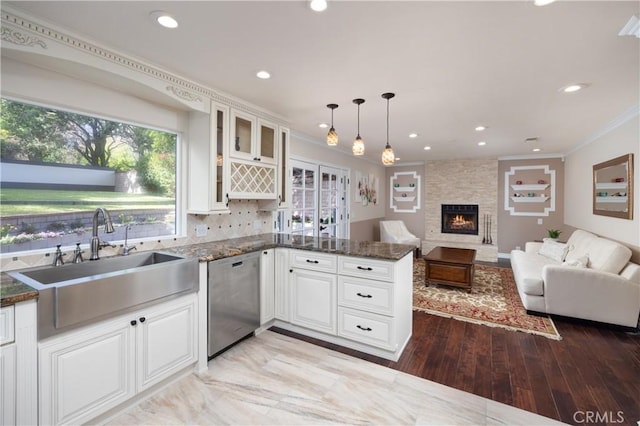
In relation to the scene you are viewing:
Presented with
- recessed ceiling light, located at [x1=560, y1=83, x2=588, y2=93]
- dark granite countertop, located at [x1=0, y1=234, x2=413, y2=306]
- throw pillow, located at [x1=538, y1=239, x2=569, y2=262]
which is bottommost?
throw pillow, located at [x1=538, y1=239, x2=569, y2=262]

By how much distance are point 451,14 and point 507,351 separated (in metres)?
2.84

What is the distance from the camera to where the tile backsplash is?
193 centimetres

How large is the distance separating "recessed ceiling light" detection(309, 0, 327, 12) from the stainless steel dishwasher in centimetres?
195

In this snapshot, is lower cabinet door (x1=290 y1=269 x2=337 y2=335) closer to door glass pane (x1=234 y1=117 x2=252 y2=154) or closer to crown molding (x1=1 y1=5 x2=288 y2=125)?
door glass pane (x1=234 y1=117 x2=252 y2=154)

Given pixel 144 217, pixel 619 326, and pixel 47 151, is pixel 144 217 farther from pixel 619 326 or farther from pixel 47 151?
pixel 619 326

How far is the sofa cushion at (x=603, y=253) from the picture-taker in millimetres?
3248

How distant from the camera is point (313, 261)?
2.87m

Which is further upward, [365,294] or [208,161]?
[208,161]

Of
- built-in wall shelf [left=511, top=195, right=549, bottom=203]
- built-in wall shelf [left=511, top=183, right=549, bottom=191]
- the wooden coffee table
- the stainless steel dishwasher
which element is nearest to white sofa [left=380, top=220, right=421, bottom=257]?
the wooden coffee table

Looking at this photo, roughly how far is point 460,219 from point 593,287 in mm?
4233

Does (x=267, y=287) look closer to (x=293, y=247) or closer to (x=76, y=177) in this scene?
(x=293, y=247)

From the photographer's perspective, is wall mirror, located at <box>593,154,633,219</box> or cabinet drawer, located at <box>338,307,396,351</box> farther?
wall mirror, located at <box>593,154,633,219</box>

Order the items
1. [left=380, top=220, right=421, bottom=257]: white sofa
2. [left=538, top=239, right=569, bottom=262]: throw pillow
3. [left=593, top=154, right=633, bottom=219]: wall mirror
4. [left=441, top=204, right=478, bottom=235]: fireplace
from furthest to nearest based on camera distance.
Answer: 1. [left=441, top=204, right=478, bottom=235]: fireplace
2. [left=380, top=220, right=421, bottom=257]: white sofa
3. [left=538, top=239, right=569, bottom=262]: throw pillow
4. [left=593, top=154, right=633, bottom=219]: wall mirror

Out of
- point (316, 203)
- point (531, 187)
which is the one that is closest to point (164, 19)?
point (316, 203)
